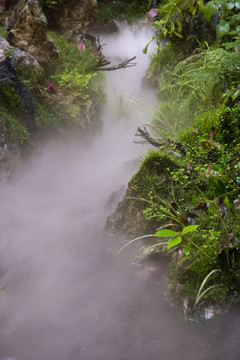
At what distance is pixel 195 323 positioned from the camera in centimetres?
274

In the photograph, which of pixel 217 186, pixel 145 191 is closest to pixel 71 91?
pixel 145 191

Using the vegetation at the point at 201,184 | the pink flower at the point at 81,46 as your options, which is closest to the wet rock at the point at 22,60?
the pink flower at the point at 81,46

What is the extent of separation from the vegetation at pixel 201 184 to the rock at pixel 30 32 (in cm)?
222

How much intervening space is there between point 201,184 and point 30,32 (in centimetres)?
390

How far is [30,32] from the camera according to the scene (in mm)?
5504

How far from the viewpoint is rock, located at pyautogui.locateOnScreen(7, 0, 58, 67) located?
5.47 metres

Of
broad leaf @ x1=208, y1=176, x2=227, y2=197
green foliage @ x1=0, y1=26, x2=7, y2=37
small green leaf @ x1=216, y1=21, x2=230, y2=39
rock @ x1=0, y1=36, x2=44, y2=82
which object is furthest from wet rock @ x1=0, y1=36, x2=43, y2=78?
broad leaf @ x1=208, y1=176, x2=227, y2=197

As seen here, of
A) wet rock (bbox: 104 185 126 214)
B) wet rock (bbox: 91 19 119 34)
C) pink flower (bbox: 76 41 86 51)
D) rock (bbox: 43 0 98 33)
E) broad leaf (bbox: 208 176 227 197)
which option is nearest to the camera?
broad leaf (bbox: 208 176 227 197)

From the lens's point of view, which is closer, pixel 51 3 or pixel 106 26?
pixel 51 3

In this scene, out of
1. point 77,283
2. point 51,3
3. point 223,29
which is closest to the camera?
point 77,283

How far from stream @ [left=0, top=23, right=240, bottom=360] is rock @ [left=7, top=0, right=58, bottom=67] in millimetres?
1598

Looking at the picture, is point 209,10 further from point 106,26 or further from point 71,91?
point 106,26

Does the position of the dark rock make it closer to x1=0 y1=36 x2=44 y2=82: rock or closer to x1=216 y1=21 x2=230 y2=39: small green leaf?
x1=0 y1=36 x2=44 y2=82: rock

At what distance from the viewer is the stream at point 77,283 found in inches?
105
